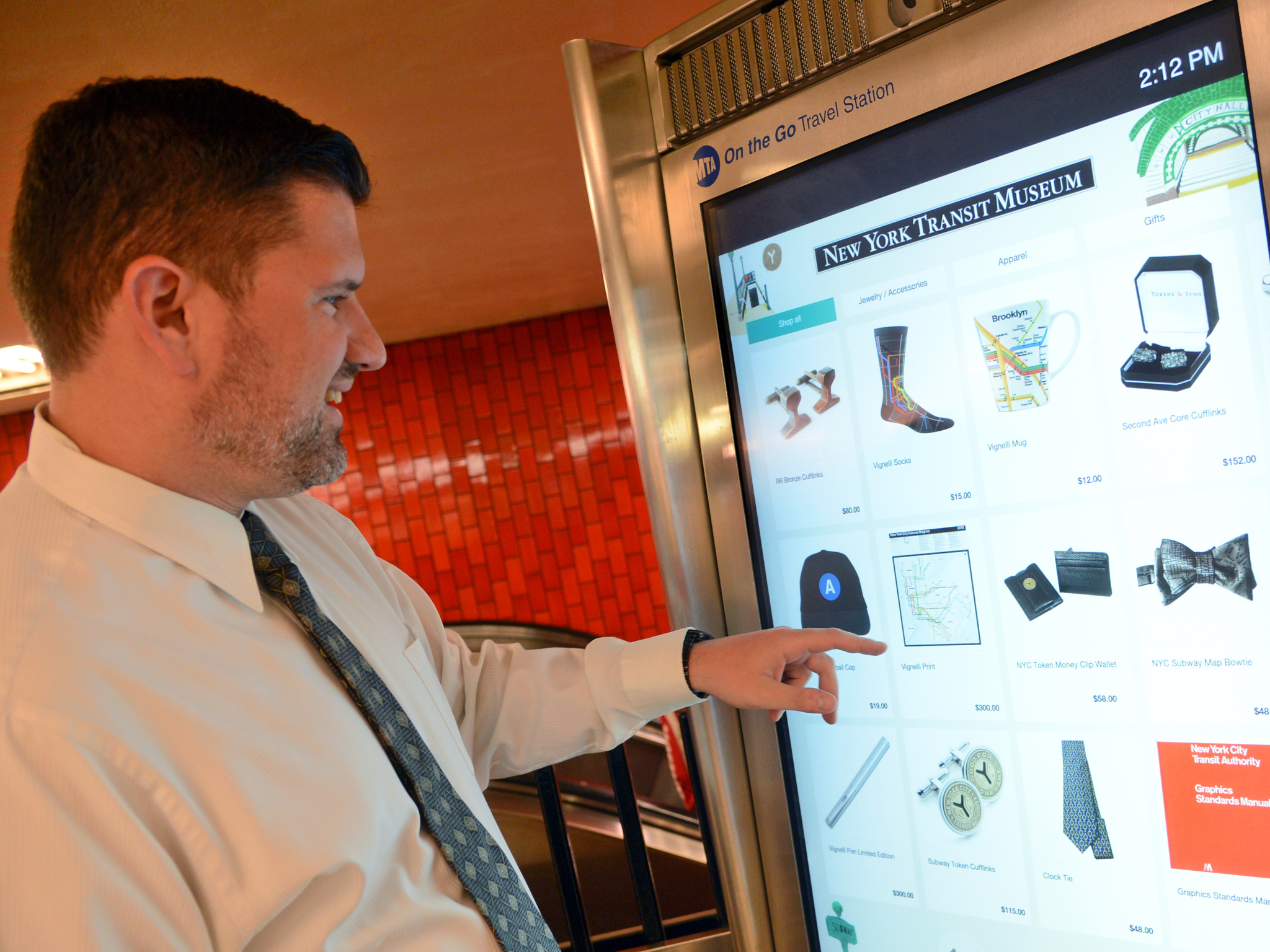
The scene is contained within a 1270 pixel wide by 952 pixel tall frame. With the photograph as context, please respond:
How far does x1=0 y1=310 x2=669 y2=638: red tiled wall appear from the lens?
595 centimetres

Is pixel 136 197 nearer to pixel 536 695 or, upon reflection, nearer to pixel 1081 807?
pixel 536 695

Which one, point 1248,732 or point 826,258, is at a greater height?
point 826,258

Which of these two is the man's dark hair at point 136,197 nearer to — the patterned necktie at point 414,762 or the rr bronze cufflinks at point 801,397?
the patterned necktie at point 414,762

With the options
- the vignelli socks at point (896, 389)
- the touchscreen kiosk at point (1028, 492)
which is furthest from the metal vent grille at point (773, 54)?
the vignelli socks at point (896, 389)

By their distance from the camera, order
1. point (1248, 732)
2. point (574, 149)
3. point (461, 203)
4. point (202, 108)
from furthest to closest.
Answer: point (461, 203) → point (574, 149) → point (202, 108) → point (1248, 732)

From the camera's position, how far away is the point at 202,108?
977 mm

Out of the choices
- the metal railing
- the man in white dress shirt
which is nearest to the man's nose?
the man in white dress shirt

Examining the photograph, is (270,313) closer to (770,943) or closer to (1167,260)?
(1167,260)

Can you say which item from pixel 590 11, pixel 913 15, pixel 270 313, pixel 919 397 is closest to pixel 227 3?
pixel 590 11

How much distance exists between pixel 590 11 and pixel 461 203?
1317 millimetres

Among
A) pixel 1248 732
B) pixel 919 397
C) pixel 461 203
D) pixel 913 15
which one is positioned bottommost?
pixel 1248 732

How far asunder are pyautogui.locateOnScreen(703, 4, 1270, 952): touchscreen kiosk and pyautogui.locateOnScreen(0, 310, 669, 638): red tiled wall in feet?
15.6

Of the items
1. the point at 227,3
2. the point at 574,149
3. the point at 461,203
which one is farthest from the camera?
the point at 461,203

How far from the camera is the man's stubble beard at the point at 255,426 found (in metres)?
0.98
